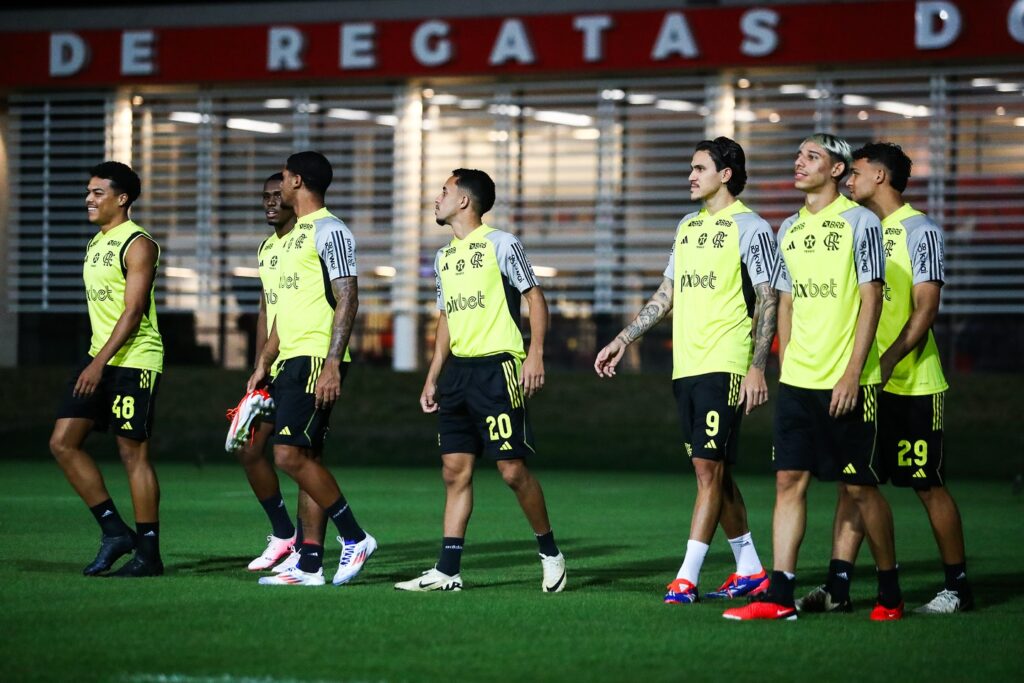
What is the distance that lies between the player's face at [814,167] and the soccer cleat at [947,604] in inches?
84.0

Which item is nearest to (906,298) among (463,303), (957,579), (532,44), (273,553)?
(957,579)

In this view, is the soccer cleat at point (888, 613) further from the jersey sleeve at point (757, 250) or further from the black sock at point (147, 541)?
the black sock at point (147, 541)

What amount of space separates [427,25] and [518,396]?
15.0 meters

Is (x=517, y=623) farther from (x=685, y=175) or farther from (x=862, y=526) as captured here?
(x=685, y=175)

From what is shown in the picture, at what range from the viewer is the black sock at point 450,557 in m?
8.91

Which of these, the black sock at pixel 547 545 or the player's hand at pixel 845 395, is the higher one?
the player's hand at pixel 845 395

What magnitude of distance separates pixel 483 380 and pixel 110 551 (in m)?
2.28

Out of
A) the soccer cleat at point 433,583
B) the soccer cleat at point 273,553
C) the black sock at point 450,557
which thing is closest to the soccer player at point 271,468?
the soccer cleat at point 273,553

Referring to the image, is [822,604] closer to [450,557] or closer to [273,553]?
[450,557]

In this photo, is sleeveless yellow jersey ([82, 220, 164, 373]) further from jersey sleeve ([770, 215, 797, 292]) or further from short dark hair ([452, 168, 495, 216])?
jersey sleeve ([770, 215, 797, 292])

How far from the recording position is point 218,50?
24.3m

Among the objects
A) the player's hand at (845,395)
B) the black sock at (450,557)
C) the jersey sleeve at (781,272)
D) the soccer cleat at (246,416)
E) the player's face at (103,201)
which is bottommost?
the black sock at (450,557)

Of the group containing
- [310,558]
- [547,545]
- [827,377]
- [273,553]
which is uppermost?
[827,377]

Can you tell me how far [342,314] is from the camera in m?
9.18
